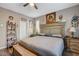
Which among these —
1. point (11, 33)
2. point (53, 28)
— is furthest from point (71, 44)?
point (11, 33)

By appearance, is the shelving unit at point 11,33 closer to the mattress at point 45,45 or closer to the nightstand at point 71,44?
the mattress at point 45,45

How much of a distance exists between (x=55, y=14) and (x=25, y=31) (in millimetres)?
661

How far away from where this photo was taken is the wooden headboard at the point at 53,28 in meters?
1.85

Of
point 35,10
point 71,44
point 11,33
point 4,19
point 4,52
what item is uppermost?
point 35,10

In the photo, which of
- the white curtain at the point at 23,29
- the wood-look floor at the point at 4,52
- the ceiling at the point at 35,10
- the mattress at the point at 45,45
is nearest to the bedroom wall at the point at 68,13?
the ceiling at the point at 35,10

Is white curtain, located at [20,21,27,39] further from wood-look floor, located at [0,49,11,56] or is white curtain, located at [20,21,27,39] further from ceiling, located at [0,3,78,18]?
wood-look floor, located at [0,49,11,56]

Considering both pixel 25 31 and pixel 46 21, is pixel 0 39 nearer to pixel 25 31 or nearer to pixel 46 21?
pixel 25 31

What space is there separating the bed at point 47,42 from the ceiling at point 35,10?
10.6 inches

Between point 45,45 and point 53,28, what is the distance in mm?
363

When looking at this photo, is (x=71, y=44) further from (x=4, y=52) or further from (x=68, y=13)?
(x=4, y=52)

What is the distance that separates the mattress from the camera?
1.68 meters

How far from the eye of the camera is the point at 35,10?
6.27ft

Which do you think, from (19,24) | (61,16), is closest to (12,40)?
(19,24)

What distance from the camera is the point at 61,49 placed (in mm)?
1762
